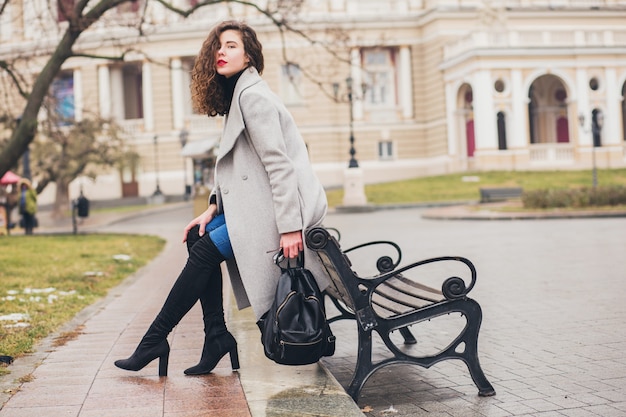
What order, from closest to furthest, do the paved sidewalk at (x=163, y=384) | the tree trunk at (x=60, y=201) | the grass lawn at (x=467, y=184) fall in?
the paved sidewalk at (x=163, y=384)
the grass lawn at (x=467, y=184)
the tree trunk at (x=60, y=201)

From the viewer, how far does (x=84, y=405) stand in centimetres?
441

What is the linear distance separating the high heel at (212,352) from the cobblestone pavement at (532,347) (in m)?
0.77

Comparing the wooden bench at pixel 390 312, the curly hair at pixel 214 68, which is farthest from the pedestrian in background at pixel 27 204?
the wooden bench at pixel 390 312

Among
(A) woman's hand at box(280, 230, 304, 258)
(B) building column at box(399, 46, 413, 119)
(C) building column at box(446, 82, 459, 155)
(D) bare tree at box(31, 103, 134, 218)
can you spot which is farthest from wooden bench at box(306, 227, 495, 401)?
(B) building column at box(399, 46, 413, 119)

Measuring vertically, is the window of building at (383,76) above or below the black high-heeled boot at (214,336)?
above

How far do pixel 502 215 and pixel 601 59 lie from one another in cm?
2418

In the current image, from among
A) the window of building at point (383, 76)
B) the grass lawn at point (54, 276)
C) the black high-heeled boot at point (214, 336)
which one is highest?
the window of building at point (383, 76)

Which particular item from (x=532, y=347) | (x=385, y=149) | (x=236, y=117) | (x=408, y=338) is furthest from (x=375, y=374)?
(x=385, y=149)

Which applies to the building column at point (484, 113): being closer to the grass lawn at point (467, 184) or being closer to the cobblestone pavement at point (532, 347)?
the grass lawn at point (467, 184)

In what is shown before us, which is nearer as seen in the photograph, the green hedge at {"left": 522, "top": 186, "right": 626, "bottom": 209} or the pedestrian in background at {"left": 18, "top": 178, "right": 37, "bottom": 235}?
the pedestrian in background at {"left": 18, "top": 178, "right": 37, "bottom": 235}

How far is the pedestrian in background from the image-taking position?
24.6 metres

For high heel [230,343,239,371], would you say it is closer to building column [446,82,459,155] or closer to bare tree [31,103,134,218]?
bare tree [31,103,134,218]

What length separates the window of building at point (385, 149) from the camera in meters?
51.4

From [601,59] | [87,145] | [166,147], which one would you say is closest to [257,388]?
[87,145]
